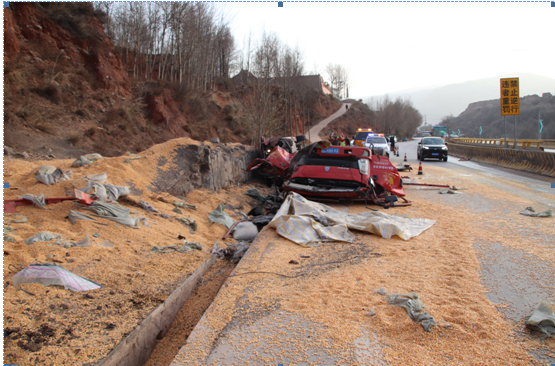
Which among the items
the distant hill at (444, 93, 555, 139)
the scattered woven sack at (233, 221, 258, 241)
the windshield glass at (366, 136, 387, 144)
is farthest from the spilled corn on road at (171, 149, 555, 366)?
the distant hill at (444, 93, 555, 139)

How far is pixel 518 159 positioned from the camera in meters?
20.0

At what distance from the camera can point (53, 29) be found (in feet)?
64.7

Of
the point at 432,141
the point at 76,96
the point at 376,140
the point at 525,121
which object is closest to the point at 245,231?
the point at 76,96

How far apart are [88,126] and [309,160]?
11.7 m

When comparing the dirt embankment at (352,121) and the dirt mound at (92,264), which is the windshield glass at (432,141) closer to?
the dirt mound at (92,264)

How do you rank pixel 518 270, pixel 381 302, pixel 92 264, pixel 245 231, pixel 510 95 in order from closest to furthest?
pixel 381 302 < pixel 92 264 < pixel 518 270 < pixel 245 231 < pixel 510 95

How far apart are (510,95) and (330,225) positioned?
77.0 feet

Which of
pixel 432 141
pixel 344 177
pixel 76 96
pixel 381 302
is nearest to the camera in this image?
pixel 381 302

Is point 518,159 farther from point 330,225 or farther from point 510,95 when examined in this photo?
point 330,225

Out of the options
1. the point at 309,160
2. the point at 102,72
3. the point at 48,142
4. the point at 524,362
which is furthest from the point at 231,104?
the point at 524,362

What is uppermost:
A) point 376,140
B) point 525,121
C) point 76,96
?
point 525,121

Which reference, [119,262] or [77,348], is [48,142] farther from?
[77,348]

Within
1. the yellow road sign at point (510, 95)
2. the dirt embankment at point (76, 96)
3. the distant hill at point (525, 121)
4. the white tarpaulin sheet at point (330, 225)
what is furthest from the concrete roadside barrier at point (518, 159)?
the distant hill at point (525, 121)

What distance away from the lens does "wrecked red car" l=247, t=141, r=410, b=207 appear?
852 cm
